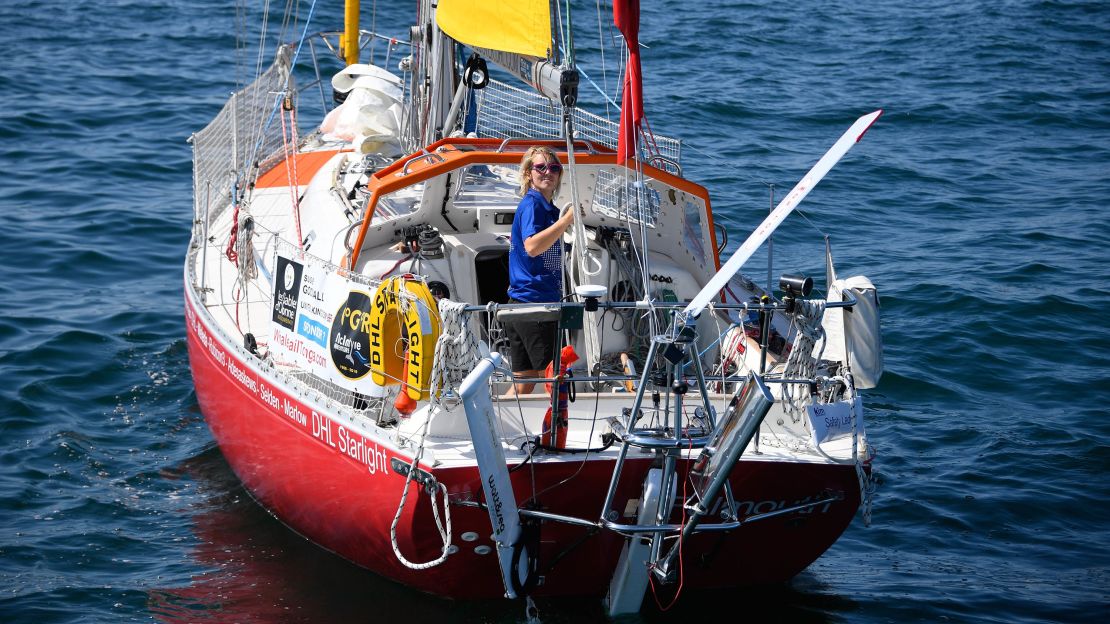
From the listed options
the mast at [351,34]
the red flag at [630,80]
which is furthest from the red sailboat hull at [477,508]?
the mast at [351,34]

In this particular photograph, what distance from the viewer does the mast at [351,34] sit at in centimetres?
986

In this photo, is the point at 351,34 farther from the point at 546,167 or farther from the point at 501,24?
the point at 546,167

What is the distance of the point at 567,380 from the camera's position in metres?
5.55

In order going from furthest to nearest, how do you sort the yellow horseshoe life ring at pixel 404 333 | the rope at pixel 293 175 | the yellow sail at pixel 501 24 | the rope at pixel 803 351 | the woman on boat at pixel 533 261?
the rope at pixel 293 175, the yellow sail at pixel 501 24, the woman on boat at pixel 533 261, the rope at pixel 803 351, the yellow horseshoe life ring at pixel 404 333

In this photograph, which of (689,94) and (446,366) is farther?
(689,94)

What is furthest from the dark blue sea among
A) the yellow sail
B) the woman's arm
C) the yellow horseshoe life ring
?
the yellow sail

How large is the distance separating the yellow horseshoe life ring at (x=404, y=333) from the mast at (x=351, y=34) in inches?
186

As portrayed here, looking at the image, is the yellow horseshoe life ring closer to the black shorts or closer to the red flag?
the black shorts

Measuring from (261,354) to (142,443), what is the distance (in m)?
1.95

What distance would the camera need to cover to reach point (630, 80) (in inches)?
234

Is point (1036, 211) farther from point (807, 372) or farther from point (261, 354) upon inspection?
point (261, 354)

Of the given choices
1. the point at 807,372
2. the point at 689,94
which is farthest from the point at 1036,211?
the point at 807,372

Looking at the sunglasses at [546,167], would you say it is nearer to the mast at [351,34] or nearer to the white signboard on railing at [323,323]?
the white signboard on railing at [323,323]

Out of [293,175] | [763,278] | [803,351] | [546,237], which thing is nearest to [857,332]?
[803,351]
